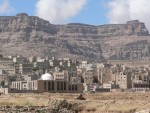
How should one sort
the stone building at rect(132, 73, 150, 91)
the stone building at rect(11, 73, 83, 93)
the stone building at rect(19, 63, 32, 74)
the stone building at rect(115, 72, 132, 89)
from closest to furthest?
the stone building at rect(11, 73, 83, 93) < the stone building at rect(132, 73, 150, 91) < the stone building at rect(115, 72, 132, 89) < the stone building at rect(19, 63, 32, 74)

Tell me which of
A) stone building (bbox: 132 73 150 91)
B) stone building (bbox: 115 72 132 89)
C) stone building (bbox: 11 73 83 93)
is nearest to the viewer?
stone building (bbox: 11 73 83 93)

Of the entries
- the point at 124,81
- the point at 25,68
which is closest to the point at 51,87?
the point at 124,81

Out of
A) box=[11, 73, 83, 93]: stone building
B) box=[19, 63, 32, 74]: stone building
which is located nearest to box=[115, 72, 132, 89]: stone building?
box=[11, 73, 83, 93]: stone building

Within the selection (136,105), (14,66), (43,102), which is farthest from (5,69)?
(136,105)

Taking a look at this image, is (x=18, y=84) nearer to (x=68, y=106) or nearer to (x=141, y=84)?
(x=141, y=84)

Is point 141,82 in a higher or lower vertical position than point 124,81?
lower

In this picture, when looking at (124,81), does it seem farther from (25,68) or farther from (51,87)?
(25,68)

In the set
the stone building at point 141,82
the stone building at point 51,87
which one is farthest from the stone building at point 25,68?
the stone building at point 51,87

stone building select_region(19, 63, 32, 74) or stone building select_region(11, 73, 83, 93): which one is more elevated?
stone building select_region(19, 63, 32, 74)

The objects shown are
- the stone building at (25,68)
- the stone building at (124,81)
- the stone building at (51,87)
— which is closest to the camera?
the stone building at (51,87)

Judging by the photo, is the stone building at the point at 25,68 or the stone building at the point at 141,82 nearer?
the stone building at the point at 141,82

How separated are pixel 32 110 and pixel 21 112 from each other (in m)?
2.11

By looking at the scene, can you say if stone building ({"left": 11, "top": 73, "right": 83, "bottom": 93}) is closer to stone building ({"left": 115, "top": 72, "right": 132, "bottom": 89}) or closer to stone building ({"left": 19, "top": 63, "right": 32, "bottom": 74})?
stone building ({"left": 115, "top": 72, "right": 132, "bottom": 89})

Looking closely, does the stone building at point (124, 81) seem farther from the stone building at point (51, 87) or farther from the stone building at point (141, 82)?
the stone building at point (51, 87)
